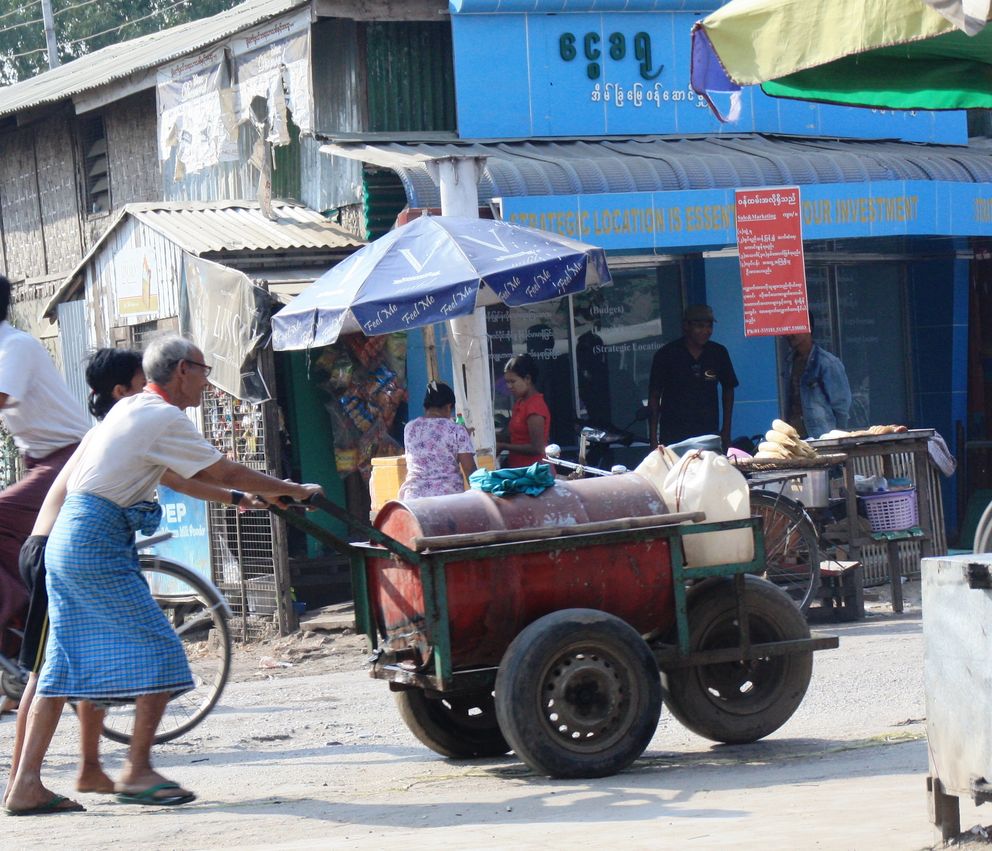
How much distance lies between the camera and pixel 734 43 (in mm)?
5559

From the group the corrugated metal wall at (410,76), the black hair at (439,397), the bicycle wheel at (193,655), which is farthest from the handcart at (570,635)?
the corrugated metal wall at (410,76)

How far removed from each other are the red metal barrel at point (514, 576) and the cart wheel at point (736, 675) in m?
0.23

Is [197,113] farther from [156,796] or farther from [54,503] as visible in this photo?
[156,796]

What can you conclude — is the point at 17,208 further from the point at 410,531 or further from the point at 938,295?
the point at 410,531

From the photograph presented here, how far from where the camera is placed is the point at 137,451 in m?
5.67

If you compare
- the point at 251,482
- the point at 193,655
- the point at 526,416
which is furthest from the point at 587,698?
the point at 526,416

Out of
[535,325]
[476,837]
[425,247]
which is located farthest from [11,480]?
[476,837]

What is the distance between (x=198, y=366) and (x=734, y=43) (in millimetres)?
2250

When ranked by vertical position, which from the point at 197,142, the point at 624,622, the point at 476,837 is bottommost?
the point at 476,837

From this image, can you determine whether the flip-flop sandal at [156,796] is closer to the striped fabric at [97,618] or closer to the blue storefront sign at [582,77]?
the striped fabric at [97,618]

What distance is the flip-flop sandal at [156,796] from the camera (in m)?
5.82

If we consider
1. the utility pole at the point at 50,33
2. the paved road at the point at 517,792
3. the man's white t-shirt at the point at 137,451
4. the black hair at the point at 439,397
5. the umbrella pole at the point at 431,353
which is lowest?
the paved road at the point at 517,792

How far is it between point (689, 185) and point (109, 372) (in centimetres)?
661

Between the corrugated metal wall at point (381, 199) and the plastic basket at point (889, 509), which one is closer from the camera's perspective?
the plastic basket at point (889, 509)
